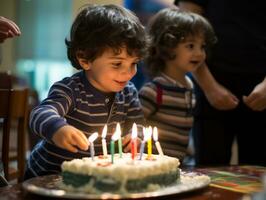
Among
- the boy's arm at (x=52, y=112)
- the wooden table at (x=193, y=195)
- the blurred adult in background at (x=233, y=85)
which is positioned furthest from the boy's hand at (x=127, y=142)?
the blurred adult in background at (x=233, y=85)

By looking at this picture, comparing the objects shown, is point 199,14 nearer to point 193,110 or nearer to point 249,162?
point 193,110

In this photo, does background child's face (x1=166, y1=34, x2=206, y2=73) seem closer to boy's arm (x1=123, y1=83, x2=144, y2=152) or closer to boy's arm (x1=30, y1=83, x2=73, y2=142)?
boy's arm (x1=123, y1=83, x2=144, y2=152)

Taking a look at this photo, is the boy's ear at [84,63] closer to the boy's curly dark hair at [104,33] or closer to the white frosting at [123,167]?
the boy's curly dark hair at [104,33]

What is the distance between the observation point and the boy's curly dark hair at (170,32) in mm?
2217

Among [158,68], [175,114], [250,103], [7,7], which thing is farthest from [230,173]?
[7,7]

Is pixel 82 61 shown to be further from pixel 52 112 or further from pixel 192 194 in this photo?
pixel 192 194

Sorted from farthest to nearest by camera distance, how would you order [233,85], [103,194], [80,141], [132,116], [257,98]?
[233,85] → [257,98] → [132,116] → [80,141] → [103,194]

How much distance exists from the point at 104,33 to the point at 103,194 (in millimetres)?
685

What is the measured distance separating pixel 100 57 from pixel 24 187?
62cm

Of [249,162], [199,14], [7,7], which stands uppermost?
[7,7]

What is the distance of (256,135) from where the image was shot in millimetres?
2148

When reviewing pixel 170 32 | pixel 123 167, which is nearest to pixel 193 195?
pixel 123 167

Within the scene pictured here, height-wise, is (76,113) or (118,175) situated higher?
(76,113)

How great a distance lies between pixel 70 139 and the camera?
1327mm
